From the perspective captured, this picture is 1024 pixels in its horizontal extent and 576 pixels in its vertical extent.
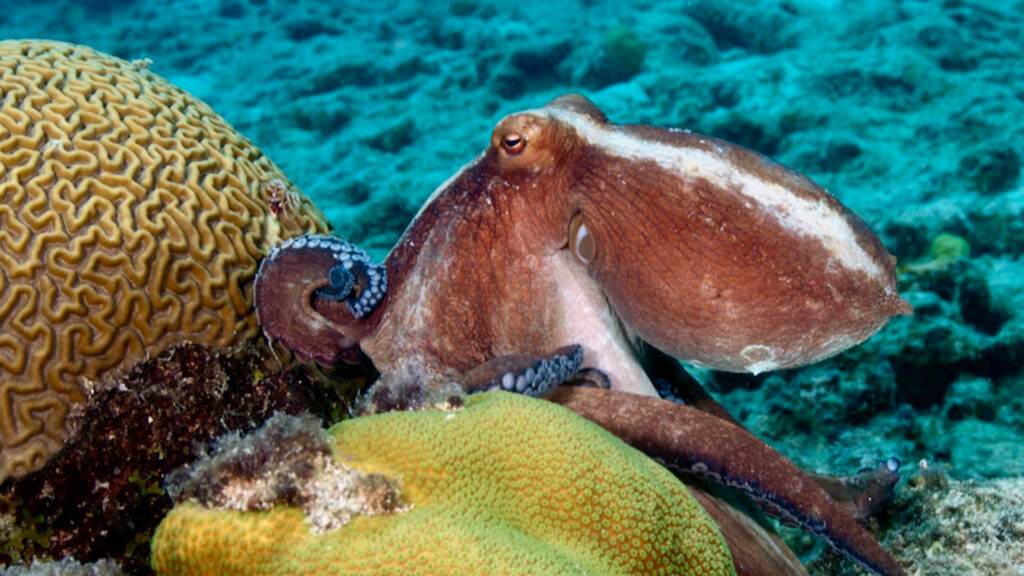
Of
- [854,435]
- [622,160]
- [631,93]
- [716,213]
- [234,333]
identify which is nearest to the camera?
[716,213]

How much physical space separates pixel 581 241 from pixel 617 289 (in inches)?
10.3

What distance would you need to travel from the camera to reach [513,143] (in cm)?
264

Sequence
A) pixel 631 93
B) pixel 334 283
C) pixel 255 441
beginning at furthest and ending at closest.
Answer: pixel 631 93 → pixel 334 283 → pixel 255 441

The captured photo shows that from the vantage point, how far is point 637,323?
2.66 metres

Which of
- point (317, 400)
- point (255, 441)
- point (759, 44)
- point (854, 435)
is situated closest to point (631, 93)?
point (759, 44)

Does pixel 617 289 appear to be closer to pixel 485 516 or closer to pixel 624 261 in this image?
pixel 624 261

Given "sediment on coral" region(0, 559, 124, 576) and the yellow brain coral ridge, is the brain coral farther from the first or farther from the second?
the yellow brain coral ridge

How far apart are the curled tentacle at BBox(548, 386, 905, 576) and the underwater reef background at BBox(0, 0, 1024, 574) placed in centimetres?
131

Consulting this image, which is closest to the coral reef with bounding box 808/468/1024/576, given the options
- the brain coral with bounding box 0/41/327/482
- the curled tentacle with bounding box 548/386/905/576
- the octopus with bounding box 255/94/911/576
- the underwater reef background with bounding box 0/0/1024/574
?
the underwater reef background with bounding box 0/0/1024/574

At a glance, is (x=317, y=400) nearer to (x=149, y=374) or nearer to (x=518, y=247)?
(x=149, y=374)

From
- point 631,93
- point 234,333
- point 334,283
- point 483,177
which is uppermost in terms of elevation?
point 483,177

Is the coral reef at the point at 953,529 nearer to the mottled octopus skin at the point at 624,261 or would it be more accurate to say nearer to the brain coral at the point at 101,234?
the mottled octopus skin at the point at 624,261

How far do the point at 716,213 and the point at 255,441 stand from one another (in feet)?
5.55

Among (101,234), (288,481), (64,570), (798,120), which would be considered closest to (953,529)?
(288,481)
